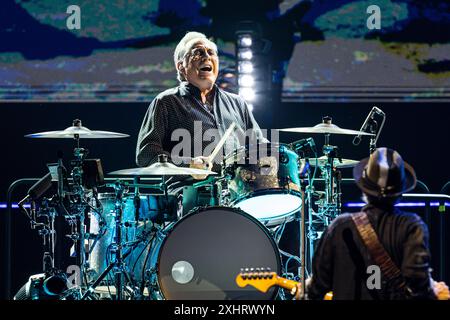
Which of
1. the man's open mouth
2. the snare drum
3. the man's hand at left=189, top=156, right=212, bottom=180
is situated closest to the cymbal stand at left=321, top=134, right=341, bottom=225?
the snare drum

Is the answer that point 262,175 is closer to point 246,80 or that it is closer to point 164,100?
point 164,100

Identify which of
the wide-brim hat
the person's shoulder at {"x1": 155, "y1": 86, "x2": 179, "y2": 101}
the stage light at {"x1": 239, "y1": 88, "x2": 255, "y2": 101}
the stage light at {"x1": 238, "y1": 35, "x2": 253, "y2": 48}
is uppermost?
the stage light at {"x1": 238, "y1": 35, "x2": 253, "y2": 48}

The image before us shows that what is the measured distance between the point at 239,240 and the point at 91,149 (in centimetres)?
314

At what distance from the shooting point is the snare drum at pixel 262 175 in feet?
19.0

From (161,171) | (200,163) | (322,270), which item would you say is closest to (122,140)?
(200,163)

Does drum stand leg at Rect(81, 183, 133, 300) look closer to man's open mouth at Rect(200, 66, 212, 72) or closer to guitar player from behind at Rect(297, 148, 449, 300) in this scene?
man's open mouth at Rect(200, 66, 212, 72)

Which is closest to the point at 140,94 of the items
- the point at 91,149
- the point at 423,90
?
the point at 91,149

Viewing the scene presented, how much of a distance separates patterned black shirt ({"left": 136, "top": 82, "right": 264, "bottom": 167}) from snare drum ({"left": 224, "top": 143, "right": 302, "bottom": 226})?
78 centimetres

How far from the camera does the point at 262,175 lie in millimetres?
5801

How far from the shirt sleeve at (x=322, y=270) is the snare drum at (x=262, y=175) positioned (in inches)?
61.1

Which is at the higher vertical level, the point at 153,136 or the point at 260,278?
the point at 153,136

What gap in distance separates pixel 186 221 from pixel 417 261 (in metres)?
2.04

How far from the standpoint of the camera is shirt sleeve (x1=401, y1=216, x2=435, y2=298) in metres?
3.99
